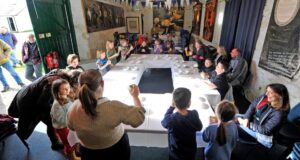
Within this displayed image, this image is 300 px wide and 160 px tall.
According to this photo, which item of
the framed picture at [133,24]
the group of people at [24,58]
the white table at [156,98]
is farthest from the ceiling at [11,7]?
the white table at [156,98]

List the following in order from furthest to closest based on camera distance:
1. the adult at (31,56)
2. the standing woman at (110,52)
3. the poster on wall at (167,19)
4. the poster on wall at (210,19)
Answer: the poster on wall at (167,19) < the poster on wall at (210,19) < the standing woman at (110,52) < the adult at (31,56)

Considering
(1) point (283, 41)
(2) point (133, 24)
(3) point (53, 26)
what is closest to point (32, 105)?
(3) point (53, 26)

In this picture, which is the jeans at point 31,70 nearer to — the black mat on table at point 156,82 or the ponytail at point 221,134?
the black mat on table at point 156,82


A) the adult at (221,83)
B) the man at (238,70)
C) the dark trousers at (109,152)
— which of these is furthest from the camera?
the man at (238,70)

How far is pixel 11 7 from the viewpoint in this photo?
22.0ft

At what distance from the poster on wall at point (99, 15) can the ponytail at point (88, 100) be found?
5403mm

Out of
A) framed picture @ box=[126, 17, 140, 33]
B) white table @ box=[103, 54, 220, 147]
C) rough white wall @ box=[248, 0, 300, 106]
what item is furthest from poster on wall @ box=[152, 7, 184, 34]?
rough white wall @ box=[248, 0, 300, 106]

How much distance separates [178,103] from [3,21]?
8.65m

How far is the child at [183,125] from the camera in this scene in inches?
51.9

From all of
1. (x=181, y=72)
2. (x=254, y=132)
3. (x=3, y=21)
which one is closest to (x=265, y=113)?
(x=254, y=132)

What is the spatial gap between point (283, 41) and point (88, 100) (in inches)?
120

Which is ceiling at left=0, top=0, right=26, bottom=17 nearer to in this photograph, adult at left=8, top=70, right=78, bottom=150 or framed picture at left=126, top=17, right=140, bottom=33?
framed picture at left=126, top=17, right=140, bottom=33

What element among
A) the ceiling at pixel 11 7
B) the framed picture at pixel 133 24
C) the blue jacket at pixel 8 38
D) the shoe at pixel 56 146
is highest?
Answer: the ceiling at pixel 11 7

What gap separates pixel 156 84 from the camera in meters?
4.40
